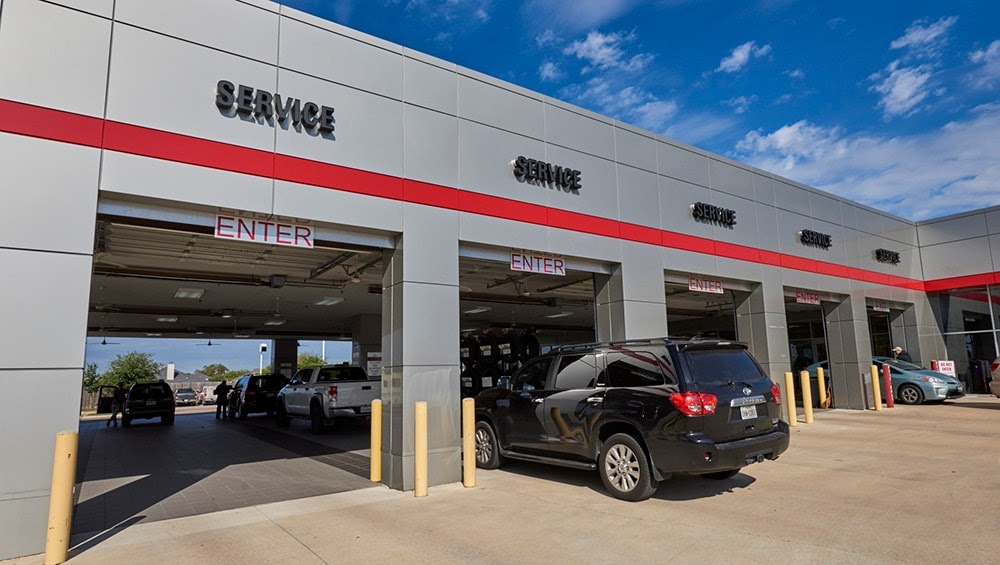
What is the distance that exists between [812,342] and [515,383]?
2371 centimetres

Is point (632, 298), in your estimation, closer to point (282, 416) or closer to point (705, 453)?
point (705, 453)

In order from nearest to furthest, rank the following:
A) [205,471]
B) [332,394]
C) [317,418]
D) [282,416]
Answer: [205,471], [332,394], [317,418], [282,416]

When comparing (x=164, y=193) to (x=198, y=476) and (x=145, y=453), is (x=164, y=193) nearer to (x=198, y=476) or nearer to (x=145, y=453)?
(x=198, y=476)

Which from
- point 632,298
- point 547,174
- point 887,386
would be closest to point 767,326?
point 632,298

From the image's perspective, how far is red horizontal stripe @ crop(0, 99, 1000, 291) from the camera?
584 centimetres

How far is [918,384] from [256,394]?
20809 millimetres

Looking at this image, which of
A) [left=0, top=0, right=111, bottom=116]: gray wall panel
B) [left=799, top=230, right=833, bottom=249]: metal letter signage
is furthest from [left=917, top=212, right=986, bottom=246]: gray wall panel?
[left=0, top=0, right=111, bottom=116]: gray wall panel

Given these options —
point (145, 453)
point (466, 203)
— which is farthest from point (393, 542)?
point (145, 453)

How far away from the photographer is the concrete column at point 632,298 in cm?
1061

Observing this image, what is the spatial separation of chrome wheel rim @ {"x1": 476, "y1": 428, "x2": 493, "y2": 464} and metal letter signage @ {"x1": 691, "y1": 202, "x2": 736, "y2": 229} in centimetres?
671

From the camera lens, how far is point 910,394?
17328mm

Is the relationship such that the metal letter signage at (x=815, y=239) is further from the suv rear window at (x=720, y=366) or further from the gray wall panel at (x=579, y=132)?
the suv rear window at (x=720, y=366)

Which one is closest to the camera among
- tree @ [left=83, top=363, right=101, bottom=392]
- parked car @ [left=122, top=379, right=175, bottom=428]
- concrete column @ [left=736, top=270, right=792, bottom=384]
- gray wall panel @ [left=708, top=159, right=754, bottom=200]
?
gray wall panel @ [left=708, top=159, right=754, bottom=200]

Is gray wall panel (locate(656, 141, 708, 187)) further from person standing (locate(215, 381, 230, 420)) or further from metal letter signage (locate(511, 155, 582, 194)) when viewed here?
person standing (locate(215, 381, 230, 420))
